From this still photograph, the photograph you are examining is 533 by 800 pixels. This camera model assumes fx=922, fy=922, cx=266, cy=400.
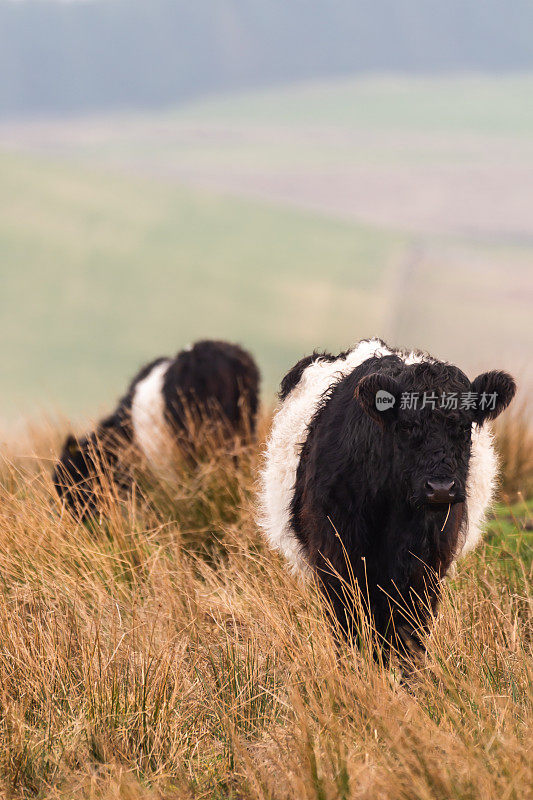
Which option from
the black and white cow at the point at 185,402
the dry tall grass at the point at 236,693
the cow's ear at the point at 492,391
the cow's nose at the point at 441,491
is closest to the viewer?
the dry tall grass at the point at 236,693

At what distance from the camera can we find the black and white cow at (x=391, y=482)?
151 inches

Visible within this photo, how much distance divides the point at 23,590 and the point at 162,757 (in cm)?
161

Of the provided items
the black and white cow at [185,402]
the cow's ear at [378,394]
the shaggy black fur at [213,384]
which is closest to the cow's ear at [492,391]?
the cow's ear at [378,394]

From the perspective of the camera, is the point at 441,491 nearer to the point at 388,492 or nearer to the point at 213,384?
the point at 388,492

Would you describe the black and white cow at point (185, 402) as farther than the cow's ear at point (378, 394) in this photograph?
Yes

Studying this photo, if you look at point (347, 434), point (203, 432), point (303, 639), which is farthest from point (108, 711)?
point (203, 432)

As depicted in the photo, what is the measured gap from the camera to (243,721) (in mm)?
3664

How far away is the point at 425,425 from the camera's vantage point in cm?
383

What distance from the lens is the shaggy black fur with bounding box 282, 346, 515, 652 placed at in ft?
12.6

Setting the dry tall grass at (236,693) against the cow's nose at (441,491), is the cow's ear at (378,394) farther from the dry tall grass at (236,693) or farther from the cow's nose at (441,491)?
the dry tall grass at (236,693)

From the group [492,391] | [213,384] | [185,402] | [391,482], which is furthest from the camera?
[213,384]

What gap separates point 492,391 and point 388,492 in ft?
2.11

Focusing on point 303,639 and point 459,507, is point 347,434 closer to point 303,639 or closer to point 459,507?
point 459,507

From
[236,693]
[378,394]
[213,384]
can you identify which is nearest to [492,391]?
[378,394]
